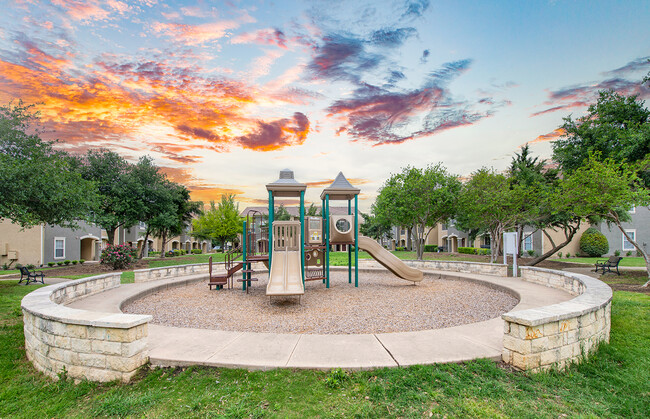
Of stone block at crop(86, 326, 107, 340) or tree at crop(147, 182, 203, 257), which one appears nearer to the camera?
stone block at crop(86, 326, 107, 340)

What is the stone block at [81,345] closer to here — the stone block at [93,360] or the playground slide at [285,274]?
the stone block at [93,360]

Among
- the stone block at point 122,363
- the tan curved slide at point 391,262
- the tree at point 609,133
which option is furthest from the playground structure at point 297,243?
the tree at point 609,133

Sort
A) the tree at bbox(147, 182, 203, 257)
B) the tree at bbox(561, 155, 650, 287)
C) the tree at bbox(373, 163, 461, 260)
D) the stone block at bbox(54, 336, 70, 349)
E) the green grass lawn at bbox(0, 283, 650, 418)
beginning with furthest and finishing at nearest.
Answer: the tree at bbox(147, 182, 203, 257) → the tree at bbox(373, 163, 461, 260) → the tree at bbox(561, 155, 650, 287) → the stone block at bbox(54, 336, 70, 349) → the green grass lawn at bbox(0, 283, 650, 418)

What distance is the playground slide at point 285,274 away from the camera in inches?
323

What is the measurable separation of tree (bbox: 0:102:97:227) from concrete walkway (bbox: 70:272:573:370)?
9021mm

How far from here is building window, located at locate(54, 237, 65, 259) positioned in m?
26.0

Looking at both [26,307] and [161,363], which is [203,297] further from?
[161,363]

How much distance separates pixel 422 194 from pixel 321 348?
21075mm

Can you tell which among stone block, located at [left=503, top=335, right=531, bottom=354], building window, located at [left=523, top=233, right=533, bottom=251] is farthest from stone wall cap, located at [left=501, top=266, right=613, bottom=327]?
building window, located at [left=523, top=233, right=533, bottom=251]

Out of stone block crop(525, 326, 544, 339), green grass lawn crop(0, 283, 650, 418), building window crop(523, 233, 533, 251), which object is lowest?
building window crop(523, 233, 533, 251)

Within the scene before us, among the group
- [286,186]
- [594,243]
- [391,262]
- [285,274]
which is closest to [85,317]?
[285,274]

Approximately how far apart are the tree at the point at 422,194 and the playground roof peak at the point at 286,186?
47.2 ft

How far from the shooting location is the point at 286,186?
10.4 m

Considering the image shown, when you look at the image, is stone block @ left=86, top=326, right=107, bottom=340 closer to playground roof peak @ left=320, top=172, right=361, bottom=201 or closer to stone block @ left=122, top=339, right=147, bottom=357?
A: stone block @ left=122, top=339, right=147, bottom=357
